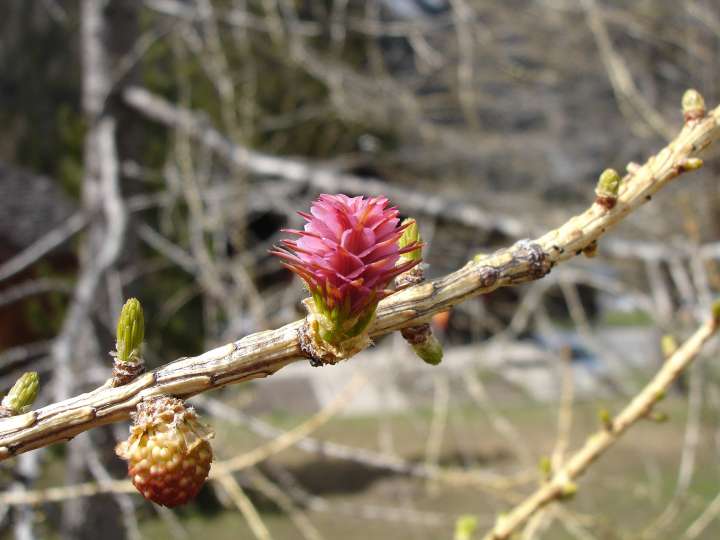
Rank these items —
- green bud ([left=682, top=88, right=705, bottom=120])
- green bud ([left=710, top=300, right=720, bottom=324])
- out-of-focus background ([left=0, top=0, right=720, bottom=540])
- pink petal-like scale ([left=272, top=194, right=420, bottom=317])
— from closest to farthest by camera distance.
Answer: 1. pink petal-like scale ([left=272, top=194, right=420, bottom=317])
2. green bud ([left=682, top=88, right=705, bottom=120])
3. green bud ([left=710, top=300, right=720, bottom=324])
4. out-of-focus background ([left=0, top=0, right=720, bottom=540])

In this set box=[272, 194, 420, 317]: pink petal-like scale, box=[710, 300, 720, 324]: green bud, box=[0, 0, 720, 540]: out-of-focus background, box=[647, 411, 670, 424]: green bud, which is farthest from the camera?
box=[0, 0, 720, 540]: out-of-focus background

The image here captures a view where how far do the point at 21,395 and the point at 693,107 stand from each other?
2.16 feet

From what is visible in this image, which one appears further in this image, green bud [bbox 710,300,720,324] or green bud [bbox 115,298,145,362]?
green bud [bbox 710,300,720,324]

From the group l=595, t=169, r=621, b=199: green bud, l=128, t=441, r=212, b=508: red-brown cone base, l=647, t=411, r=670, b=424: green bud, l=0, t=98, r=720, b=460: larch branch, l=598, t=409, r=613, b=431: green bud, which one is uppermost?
l=595, t=169, r=621, b=199: green bud

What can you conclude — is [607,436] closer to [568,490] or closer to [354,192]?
[568,490]

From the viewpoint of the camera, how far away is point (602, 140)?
7.89m

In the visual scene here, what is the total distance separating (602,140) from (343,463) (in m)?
4.94

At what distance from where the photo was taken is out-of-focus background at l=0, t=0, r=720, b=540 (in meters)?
2.26

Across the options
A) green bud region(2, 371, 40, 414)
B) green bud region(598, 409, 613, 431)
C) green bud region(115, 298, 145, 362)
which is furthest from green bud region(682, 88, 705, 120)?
green bud region(2, 371, 40, 414)

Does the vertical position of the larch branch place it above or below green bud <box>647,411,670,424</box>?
above

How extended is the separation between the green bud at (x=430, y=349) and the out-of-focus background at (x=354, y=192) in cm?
72

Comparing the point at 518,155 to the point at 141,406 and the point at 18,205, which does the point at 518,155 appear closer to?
the point at 18,205

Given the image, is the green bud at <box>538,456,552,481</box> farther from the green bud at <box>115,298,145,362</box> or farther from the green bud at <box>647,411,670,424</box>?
the green bud at <box>115,298,145,362</box>

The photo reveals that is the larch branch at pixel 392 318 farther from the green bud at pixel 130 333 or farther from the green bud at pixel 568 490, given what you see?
the green bud at pixel 568 490
